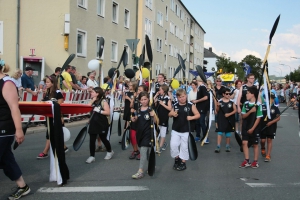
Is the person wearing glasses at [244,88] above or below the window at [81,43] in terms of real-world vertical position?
below

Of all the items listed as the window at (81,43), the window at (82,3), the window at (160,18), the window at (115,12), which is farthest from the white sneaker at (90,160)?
the window at (160,18)

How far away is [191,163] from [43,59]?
48.3 feet

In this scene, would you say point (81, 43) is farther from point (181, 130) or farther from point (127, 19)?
point (181, 130)

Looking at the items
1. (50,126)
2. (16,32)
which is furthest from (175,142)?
(16,32)

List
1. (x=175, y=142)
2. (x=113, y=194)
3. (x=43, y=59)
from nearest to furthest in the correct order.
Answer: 1. (x=113, y=194)
2. (x=175, y=142)
3. (x=43, y=59)

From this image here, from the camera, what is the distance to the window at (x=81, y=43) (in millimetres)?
22139

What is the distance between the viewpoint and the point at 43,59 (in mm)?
20156

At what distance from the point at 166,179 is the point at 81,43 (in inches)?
693

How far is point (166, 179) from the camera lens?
6234mm

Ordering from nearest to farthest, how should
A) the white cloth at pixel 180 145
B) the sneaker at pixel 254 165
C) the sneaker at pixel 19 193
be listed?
the sneaker at pixel 19 193 → the white cloth at pixel 180 145 → the sneaker at pixel 254 165

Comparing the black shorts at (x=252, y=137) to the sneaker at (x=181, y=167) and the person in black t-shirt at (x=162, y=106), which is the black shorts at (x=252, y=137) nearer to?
the sneaker at (x=181, y=167)

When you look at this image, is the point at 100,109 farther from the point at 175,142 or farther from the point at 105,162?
the point at 175,142

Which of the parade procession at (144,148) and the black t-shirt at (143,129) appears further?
the black t-shirt at (143,129)

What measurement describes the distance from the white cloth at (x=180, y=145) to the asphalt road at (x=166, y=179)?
0.32m
